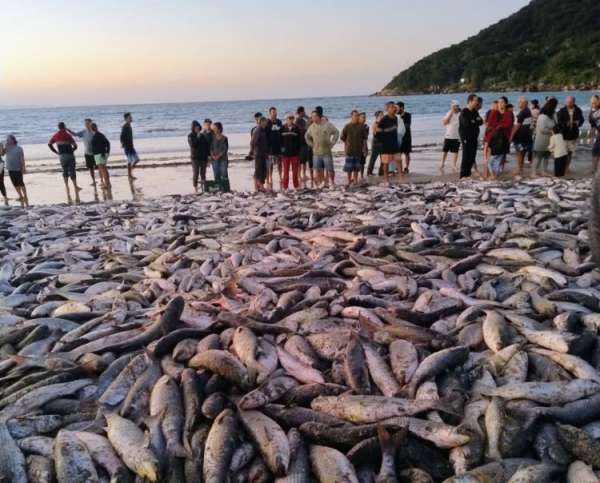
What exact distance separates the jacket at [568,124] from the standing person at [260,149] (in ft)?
26.4

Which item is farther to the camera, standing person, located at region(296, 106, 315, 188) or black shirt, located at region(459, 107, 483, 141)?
standing person, located at region(296, 106, 315, 188)

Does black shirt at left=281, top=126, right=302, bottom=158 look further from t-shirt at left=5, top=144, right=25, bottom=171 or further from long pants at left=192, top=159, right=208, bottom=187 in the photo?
t-shirt at left=5, top=144, right=25, bottom=171

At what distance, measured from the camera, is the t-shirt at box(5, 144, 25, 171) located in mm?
14633

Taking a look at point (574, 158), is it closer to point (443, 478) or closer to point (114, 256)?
point (114, 256)

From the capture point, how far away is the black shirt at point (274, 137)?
14625mm

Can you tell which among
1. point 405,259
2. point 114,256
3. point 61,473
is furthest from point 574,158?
point 61,473

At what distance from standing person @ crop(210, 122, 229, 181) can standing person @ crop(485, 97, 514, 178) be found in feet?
24.8

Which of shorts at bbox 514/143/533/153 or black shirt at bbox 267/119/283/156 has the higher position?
black shirt at bbox 267/119/283/156

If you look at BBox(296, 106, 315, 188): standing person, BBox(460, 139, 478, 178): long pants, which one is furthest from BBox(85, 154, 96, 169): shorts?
BBox(460, 139, 478, 178): long pants

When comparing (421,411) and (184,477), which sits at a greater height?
(421,411)

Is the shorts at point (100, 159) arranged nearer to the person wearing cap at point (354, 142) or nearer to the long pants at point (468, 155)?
the person wearing cap at point (354, 142)

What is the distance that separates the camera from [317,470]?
320cm

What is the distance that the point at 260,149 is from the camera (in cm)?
1448

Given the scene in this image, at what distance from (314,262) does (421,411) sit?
302 centimetres
